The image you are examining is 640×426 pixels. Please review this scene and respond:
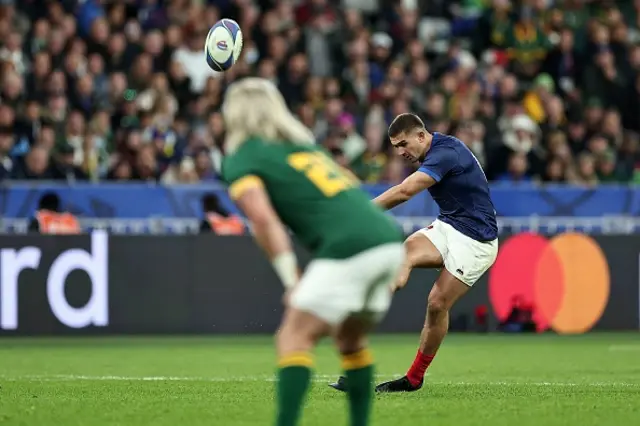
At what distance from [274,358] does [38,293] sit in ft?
13.3

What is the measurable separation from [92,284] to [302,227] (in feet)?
35.4

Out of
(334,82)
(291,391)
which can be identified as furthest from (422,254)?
(334,82)

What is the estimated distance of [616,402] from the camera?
9680mm

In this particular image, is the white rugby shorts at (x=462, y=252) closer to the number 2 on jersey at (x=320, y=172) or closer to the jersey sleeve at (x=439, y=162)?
the jersey sleeve at (x=439, y=162)

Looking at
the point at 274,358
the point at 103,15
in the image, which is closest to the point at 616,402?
the point at 274,358

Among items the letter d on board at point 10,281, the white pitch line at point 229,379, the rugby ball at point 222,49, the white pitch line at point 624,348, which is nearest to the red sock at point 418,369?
the white pitch line at point 229,379

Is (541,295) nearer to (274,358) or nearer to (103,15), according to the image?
(274,358)

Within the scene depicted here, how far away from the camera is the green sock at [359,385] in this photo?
6.97 metres

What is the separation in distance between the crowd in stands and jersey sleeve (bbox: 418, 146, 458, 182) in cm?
827

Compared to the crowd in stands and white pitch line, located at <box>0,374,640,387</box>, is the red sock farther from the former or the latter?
the crowd in stands

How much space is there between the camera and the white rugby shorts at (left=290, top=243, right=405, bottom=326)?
21.1 ft

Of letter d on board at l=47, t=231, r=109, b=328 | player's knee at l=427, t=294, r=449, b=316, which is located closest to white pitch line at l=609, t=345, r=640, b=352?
player's knee at l=427, t=294, r=449, b=316

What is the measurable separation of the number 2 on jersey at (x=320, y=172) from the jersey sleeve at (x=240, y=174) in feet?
0.61

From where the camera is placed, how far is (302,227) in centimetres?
668
